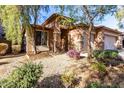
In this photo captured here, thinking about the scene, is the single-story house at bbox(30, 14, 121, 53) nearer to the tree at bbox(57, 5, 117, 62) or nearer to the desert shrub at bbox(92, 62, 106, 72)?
the tree at bbox(57, 5, 117, 62)

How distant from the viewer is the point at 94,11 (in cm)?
→ 575

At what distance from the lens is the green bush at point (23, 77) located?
5133mm

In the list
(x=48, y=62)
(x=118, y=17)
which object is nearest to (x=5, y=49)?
(x=48, y=62)

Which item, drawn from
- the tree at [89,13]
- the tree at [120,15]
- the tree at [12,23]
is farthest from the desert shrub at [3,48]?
the tree at [120,15]

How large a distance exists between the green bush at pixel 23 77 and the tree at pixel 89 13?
3.98 ft

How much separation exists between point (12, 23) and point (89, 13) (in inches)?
64.5

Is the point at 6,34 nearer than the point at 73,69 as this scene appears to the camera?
No

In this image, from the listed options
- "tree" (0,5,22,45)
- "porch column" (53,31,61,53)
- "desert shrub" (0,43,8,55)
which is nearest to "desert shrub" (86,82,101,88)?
"porch column" (53,31,61,53)

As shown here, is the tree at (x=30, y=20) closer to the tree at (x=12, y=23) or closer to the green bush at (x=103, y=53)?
the tree at (x=12, y=23)

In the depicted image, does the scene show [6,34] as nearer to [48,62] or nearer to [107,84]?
[48,62]

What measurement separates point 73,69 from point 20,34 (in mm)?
1453

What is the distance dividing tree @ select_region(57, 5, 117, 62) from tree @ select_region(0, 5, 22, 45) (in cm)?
106

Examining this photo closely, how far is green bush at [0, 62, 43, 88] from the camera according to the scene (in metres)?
5.13

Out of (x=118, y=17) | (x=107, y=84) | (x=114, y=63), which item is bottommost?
(x=107, y=84)
